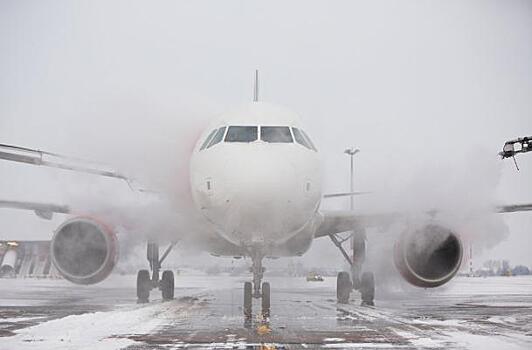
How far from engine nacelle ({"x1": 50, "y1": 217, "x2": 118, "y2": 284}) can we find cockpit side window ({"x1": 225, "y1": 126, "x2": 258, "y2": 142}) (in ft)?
14.9

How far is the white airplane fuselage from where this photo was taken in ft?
41.8

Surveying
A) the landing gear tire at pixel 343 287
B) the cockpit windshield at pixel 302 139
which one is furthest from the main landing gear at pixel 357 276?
the cockpit windshield at pixel 302 139

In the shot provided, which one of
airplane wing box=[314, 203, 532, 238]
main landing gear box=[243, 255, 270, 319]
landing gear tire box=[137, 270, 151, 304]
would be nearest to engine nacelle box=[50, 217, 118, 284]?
main landing gear box=[243, 255, 270, 319]

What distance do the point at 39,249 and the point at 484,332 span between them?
43.2 metres

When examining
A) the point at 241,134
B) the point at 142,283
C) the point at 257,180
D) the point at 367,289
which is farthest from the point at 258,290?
the point at 142,283

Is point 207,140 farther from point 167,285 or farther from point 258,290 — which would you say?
point 167,285

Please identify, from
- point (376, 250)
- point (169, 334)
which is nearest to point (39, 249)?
point (376, 250)

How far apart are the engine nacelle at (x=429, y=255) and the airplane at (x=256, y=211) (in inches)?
0.9

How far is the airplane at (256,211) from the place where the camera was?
508 inches

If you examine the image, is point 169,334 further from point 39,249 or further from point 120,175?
point 39,249

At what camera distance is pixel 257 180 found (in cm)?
1255

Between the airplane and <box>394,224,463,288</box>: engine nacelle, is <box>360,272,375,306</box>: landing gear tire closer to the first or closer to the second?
the airplane

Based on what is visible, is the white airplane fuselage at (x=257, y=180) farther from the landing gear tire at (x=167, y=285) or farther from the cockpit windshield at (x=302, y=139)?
the landing gear tire at (x=167, y=285)

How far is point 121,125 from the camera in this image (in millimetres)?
18062
